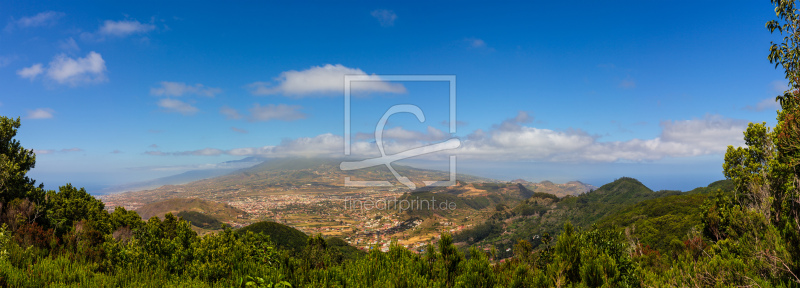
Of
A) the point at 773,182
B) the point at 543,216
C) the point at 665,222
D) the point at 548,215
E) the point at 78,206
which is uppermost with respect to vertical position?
the point at 773,182

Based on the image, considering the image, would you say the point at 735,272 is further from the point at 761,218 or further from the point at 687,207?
the point at 687,207

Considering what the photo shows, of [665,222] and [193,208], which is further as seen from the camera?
[193,208]

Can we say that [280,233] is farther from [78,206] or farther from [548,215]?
[548,215]

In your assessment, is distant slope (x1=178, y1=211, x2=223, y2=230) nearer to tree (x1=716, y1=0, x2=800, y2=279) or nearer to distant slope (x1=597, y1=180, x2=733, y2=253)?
distant slope (x1=597, y1=180, x2=733, y2=253)

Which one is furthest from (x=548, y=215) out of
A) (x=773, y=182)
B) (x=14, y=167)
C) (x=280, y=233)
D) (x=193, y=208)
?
(x=193, y=208)

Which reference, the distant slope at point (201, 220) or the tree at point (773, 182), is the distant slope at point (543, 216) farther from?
the distant slope at point (201, 220)

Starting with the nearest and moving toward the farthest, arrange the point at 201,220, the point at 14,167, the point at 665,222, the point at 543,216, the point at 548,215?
the point at 14,167, the point at 665,222, the point at 201,220, the point at 548,215, the point at 543,216

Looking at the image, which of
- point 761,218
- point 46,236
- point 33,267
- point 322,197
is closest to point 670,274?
point 761,218

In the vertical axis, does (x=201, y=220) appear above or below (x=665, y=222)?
below

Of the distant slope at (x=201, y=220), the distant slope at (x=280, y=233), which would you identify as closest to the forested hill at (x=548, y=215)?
the distant slope at (x=280, y=233)

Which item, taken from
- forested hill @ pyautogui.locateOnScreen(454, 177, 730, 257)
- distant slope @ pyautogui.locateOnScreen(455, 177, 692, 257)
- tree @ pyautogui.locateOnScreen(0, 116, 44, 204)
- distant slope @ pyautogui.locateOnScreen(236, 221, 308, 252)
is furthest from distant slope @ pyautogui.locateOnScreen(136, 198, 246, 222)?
tree @ pyautogui.locateOnScreen(0, 116, 44, 204)

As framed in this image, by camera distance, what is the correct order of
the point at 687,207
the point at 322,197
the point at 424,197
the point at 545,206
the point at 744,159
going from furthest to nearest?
the point at 322,197 → the point at 424,197 → the point at 545,206 → the point at 687,207 → the point at 744,159
